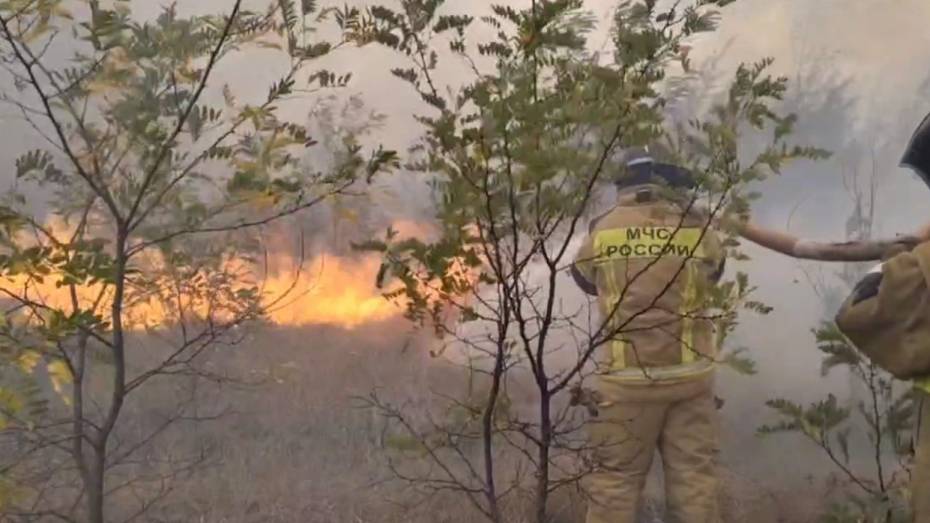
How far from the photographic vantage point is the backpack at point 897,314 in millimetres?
2037

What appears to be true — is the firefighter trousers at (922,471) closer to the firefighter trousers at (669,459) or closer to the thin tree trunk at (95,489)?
the firefighter trousers at (669,459)

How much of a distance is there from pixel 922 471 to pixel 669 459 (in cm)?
125

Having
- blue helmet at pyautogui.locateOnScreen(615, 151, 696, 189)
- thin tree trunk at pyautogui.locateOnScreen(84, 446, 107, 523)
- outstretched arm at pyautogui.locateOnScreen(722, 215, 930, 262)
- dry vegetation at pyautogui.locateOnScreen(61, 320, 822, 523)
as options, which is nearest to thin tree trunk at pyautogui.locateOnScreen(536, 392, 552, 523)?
blue helmet at pyautogui.locateOnScreen(615, 151, 696, 189)

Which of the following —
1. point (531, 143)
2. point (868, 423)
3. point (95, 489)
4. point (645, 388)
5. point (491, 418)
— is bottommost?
point (95, 489)

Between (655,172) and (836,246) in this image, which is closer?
(655,172)

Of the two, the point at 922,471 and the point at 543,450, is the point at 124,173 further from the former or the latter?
the point at 922,471

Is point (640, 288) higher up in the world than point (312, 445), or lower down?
higher up

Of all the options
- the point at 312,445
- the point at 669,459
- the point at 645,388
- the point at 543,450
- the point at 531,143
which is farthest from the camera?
the point at 312,445

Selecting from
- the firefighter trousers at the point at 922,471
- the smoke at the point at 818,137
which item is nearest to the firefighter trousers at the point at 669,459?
the smoke at the point at 818,137

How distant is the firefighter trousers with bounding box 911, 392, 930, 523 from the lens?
213 centimetres

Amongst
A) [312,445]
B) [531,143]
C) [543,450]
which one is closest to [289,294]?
[312,445]

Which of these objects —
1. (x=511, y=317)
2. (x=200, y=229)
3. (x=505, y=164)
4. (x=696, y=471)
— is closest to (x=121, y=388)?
(x=200, y=229)

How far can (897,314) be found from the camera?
6.75ft

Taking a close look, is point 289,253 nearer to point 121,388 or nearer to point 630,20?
point 121,388
